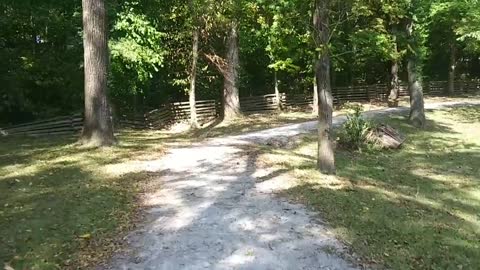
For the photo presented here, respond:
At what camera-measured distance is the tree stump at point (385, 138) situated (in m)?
14.3

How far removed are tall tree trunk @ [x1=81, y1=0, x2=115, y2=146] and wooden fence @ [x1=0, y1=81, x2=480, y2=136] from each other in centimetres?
507

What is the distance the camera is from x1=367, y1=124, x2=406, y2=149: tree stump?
1430 centimetres

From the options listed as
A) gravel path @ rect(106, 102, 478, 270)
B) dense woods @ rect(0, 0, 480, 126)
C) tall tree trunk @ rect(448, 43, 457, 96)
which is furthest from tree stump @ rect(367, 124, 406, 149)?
tall tree trunk @ rect(448, 43, 457, 96)

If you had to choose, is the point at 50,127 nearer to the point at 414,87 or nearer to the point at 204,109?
the point at 204,109

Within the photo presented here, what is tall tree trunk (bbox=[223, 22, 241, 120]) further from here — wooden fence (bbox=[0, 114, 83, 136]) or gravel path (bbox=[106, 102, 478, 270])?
gravel path (bbox=[106, 102, 478, 270])

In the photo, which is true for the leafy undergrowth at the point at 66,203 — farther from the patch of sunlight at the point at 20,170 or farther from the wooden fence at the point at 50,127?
the wooden fence at the point at 50,127

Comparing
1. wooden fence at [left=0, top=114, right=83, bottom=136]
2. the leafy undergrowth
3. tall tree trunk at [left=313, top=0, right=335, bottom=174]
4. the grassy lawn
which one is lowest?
the grassy lawn

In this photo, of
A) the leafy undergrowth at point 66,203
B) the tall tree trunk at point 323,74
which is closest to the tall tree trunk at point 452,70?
the tall tree trunk at point 323,74

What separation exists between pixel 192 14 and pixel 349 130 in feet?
29.2

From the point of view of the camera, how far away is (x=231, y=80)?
22.6 meters

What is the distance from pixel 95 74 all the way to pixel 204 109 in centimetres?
1386

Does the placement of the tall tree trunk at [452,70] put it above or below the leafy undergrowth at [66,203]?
above

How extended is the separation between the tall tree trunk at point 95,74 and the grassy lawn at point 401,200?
3.96 metres

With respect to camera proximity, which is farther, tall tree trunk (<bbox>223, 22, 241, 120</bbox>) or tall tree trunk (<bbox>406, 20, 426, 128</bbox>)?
tall tree trunk (<bbox>223, 22, 241, 120</bbox>)
